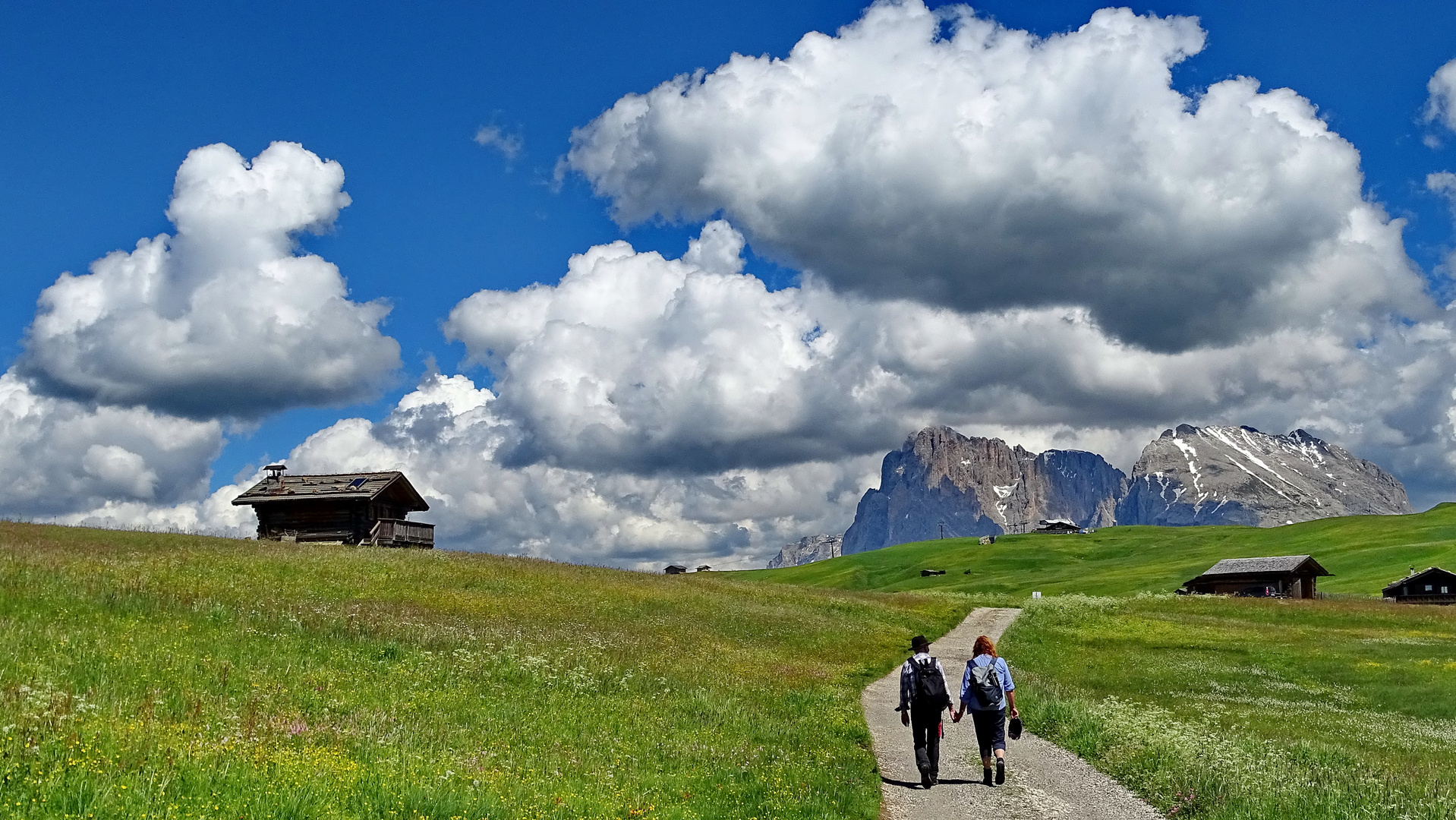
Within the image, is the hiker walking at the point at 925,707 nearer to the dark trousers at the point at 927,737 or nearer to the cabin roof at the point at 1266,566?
the dark trousers at the point at 927,737

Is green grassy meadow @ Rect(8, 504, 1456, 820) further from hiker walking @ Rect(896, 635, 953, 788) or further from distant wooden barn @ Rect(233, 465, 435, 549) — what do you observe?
distant wooden barn @ Rect(233, 465, 435, 549)

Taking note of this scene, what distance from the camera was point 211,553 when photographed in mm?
43594

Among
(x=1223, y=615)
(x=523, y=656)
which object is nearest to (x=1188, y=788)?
(x=523, y=656)

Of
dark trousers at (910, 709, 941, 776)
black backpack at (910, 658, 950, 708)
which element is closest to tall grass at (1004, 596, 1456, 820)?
dark trousers at (910, 709, 941, 776)

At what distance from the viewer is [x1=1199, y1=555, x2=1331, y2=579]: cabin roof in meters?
106

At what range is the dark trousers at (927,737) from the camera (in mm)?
16594

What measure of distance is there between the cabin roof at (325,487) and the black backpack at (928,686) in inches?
2125

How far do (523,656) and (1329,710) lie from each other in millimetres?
26094

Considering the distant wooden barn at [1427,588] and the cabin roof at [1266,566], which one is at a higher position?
the cabin roof at [1266,566]

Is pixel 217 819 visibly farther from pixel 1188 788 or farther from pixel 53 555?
pixel 53 555

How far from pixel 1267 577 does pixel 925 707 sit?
109m

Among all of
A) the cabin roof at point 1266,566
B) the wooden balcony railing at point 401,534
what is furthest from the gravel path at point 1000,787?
the cabin roof at point 1266,566

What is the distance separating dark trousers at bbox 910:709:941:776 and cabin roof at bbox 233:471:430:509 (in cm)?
5406

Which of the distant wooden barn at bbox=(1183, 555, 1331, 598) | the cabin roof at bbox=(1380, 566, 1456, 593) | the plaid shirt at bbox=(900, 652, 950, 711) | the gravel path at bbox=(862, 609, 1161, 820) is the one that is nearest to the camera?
the gravel path at bbox=(862, 609, 1161, 820)
